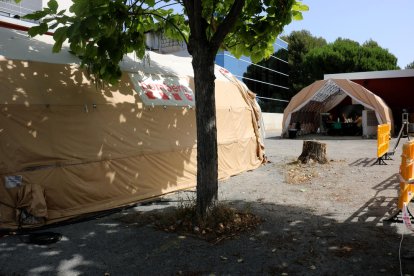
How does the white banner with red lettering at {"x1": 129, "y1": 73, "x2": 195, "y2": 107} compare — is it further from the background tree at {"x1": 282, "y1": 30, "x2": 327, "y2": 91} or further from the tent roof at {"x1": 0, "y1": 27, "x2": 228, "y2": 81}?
the background tree at {"x1": 282, "y1": 30, "x2": 327, "y2": 91}

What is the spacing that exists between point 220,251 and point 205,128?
1.96 metres

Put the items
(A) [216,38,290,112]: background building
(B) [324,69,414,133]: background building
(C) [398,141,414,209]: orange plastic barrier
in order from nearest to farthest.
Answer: (C) [398,141,414,209]: orange plastic barrier → (B) [324,69,414,133]: background building → (A) [216,38,290,112]: background building

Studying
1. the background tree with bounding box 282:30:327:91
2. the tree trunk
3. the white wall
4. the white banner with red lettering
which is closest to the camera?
the tree trunk

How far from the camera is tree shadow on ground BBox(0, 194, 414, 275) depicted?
4559 mm

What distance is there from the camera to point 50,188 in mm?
6727

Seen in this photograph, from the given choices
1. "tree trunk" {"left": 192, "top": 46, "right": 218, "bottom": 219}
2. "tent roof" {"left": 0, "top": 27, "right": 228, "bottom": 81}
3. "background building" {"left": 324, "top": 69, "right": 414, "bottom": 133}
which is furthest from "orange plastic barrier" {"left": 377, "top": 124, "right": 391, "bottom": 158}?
"background building" {"left": 324, "top": 69, "right": 414, "bottom": 133}

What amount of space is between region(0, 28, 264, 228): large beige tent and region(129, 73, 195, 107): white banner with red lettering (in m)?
0.03

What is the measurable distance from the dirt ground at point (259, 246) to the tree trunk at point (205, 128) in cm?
79

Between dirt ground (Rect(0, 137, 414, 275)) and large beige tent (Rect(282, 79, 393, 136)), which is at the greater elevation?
large beige tent (Rect(282, 79, 393, 136))

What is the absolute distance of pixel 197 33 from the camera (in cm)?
612

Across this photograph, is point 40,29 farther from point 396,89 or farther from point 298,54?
point 298,54

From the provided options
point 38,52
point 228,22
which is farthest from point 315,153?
point 38,52

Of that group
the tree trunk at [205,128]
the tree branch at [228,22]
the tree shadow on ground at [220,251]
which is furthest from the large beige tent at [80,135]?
the tree branch at [228,22]

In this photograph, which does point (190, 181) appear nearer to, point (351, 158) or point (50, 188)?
point (50, 188)
